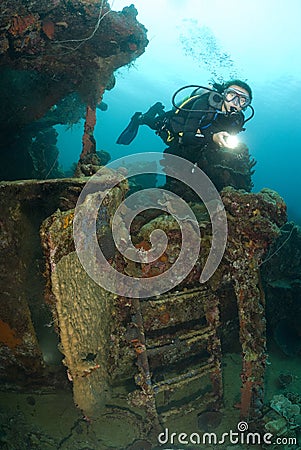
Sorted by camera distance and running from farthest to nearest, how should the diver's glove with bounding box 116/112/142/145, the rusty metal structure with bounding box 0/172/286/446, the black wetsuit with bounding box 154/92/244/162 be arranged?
the diver's glove with bounding box 116/112/142/145 → the black wetsuit with bounding box 154/92/244/162 → the rusty metal structure with bounding box 0/172/286/446

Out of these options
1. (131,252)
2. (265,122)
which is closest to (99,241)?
(131,252)

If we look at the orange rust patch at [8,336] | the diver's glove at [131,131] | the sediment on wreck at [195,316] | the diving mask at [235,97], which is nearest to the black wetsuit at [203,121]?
the diving mask at [235,97]

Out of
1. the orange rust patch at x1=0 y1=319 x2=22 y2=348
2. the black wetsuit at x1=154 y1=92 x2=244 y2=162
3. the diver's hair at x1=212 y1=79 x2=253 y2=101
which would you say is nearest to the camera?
the orange rust patch at x1=0 y1=319 x2=22 y2=348

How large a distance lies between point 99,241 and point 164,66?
59414mm

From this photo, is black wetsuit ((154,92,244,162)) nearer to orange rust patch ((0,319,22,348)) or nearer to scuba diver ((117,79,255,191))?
scuba diver ((117,79,255,191))

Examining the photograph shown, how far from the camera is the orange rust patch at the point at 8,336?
11.2ft

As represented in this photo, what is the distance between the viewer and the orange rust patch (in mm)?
3406

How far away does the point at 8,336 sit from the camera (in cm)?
345

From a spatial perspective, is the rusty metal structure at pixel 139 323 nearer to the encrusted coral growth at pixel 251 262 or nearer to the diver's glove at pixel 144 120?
the encrusted coral growth at pixel 251 262

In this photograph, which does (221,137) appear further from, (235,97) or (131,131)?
(131,131)

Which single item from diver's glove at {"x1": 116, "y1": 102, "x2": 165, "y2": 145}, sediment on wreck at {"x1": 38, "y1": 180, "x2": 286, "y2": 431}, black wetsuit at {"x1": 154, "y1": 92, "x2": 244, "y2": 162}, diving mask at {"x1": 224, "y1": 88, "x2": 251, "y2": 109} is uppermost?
diver's glove at {"x1": 116, "y1": 102, "x2": 165, "y2": 145}

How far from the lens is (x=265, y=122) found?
66375mm

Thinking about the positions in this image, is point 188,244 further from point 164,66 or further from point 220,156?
point 164,66

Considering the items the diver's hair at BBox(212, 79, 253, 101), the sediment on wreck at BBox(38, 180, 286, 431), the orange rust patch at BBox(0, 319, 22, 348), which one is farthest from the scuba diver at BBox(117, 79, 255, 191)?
the orange rust patch at BBox(0, 319, 22, 348)
